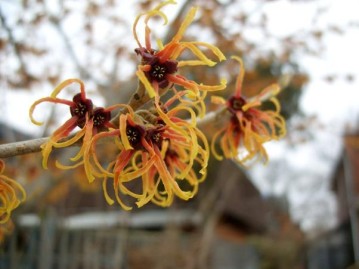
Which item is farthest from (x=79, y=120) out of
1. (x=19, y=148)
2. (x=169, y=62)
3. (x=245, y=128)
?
Result: (x=245, y=128)

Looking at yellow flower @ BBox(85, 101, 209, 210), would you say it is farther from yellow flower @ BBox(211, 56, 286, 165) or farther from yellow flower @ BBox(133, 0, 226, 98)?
yellow flower @ BBox(211, 56, 286, 165)

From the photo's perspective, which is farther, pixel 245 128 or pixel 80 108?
pixel 245 128

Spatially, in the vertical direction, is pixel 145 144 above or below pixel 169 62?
below

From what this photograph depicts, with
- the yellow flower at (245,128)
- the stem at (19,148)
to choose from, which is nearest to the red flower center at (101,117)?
the stem at (19,148)

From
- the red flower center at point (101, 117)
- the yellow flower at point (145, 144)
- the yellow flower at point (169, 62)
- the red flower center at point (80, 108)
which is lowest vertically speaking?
the yellow flower at point (145, 144)

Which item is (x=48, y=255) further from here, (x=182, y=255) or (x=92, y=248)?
(x=182, y=255)

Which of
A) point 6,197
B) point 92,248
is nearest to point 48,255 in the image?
point 92,248

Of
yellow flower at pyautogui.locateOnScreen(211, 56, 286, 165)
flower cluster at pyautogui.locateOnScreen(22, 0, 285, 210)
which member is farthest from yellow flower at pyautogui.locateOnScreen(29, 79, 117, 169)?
yellow flower at pyautogui.locateOnScreen(211, 56, 286, 165)

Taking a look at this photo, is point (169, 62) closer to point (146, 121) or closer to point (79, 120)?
point (146, 121)

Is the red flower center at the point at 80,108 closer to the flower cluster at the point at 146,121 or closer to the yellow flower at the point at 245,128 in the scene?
the flower cluster at the point at 146,121
